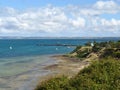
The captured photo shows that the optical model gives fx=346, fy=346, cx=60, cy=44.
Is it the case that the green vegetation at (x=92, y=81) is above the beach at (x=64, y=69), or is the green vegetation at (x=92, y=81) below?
above

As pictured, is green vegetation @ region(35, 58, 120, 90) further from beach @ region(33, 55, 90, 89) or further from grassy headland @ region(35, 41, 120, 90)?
beach @ region(33, 55, 90, 89)

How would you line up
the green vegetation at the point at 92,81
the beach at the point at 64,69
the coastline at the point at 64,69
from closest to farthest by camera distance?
the green vegetation at the point at 92,81 → the coastline at the point at 64,69 → the beach at the point at 64,69

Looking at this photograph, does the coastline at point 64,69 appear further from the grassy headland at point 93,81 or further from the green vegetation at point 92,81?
the green vegetation at point 92,81

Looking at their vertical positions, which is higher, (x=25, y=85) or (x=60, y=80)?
(x=60, y=80)

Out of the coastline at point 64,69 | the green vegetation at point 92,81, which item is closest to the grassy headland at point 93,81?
the green vegetation at point 92,81

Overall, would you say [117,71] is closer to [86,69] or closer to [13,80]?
[86,69]

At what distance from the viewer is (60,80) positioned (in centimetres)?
3009

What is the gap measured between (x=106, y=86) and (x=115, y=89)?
971 mm

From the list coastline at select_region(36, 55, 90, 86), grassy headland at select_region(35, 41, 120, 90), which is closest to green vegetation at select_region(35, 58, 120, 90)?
grassy headland at select_region(35, 41, 120, 90)

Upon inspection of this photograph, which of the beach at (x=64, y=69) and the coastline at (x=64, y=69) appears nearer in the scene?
the coastline at (x=64, y=69)

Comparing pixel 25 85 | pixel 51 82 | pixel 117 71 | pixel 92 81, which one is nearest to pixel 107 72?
pixel 117 71

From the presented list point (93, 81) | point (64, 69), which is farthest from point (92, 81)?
point (64, 69)

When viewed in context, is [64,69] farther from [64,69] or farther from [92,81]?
[92,81]

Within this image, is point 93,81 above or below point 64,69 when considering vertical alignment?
above
